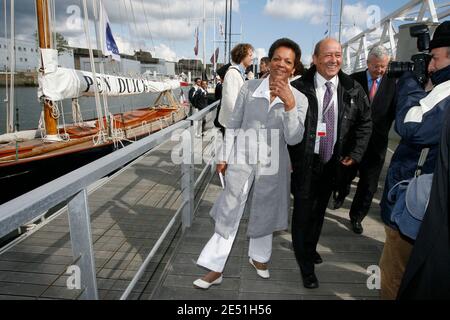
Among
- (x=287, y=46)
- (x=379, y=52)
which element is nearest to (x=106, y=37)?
(x=379, y=52)

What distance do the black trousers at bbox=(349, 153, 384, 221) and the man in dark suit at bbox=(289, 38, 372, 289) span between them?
3.52ft

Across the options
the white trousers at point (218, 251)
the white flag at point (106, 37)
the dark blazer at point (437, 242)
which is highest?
the white flag at point (106, 37)

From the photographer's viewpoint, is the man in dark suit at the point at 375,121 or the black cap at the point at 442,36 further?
the man in dark suit at the point at 375,121

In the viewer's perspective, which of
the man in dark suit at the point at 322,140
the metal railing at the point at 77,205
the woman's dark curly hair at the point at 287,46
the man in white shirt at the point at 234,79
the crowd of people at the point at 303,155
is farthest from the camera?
the man in white shirt at the point at 234,79

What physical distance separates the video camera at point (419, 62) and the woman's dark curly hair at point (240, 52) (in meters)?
2.27

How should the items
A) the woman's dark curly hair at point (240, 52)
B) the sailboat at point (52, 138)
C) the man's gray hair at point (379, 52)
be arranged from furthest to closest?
the sailboat at point (52, 138)
the woman's dark curly hair at point (240, 52)
the man's gray hair at point (379, 52)

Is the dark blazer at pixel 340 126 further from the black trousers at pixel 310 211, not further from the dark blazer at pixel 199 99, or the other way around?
the dark blazer at pixel 199 99

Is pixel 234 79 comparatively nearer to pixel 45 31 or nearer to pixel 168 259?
pixel 168 259

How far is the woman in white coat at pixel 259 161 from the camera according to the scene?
8.00 feet

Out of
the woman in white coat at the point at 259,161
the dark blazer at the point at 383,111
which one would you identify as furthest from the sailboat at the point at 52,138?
the dark blazer at the point at 383,111

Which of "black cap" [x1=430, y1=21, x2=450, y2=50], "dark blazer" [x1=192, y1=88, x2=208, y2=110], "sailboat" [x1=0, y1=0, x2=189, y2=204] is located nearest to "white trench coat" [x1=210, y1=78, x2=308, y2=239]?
"black cap" [x1=430, y1=21, x2=450, y2=50]

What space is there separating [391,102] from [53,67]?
8.91 m
